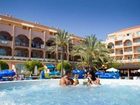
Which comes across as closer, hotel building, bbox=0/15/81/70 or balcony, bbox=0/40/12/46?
balcony, bbox=0/40/12/46

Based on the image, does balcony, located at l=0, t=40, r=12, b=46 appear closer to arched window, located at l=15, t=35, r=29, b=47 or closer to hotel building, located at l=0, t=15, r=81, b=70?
hotel building, located at l=0, t=15, r=81, b=70

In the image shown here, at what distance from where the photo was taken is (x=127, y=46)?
66688 millimetres

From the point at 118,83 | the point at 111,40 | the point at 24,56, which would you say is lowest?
the point at 118,83

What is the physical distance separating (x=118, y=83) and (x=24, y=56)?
30.0m

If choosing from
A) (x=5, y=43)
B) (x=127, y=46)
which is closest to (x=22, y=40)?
(x=5, y=43)

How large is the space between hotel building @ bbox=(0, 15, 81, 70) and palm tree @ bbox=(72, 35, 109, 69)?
9.08 meters

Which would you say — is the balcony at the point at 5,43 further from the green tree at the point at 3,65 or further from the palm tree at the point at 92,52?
the palm tree at the point at 92,52

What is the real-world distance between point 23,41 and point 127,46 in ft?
91.2

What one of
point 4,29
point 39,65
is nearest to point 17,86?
point 39,65

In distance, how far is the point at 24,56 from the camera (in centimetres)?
5472

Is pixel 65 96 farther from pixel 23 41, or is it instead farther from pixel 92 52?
pixel 23 41

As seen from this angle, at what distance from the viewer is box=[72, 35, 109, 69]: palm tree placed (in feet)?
165

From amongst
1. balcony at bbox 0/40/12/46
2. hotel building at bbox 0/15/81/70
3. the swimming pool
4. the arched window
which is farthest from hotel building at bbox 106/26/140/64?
the swimming pool

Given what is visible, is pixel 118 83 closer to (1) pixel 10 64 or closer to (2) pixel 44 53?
(1) pixel 10 64
